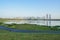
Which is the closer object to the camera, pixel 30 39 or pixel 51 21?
pixel 30 39

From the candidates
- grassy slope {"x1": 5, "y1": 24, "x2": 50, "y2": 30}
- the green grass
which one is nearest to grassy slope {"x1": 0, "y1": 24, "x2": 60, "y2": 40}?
the green grass

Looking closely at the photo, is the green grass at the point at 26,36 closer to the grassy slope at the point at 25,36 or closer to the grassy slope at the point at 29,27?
the grassy slope at the point at 25,36

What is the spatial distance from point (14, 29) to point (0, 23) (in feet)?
0.90

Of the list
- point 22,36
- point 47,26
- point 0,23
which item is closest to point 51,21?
point 47,26

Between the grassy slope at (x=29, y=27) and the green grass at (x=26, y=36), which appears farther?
the grassy slope at (x=29, y=27)

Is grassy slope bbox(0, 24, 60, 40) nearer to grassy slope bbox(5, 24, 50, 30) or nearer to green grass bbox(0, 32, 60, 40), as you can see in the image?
green grass bbox(0, 32, 60, 40)

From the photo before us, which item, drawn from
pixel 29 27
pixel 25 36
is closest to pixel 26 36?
pixel 25 36

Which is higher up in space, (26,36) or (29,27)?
(29,27)

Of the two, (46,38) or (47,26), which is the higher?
A: (47,26)

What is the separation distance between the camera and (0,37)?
2.06 meters

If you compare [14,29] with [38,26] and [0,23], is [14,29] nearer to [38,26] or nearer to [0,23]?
[0,23]

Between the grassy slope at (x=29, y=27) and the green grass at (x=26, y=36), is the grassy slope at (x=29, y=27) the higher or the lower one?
the higher one

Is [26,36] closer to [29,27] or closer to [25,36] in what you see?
[25,36]

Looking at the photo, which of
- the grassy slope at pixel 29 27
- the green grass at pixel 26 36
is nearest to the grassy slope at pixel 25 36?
the green grass at pixel 26 36
